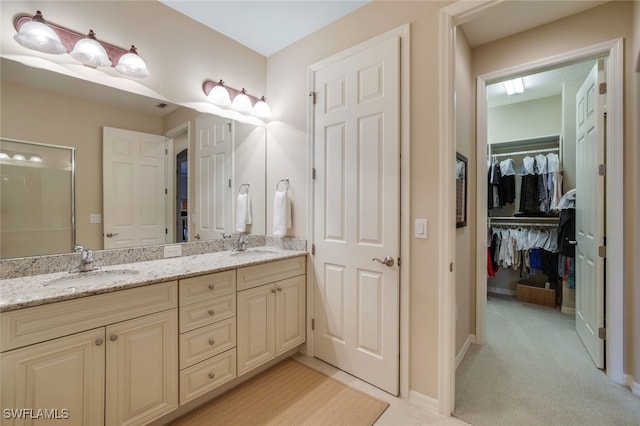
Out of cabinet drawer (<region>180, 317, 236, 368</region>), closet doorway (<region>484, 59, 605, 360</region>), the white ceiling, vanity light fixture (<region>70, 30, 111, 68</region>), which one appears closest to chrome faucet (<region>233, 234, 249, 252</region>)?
cabinet drawer (<region>180, 317, 236, 368</region>)

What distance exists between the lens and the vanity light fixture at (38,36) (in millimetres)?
1500

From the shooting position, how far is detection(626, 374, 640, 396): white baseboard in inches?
75.0

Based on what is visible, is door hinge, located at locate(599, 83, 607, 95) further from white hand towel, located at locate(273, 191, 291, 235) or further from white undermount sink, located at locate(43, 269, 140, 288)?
white undermount sink, located at locate(43, 269, 140, 288)

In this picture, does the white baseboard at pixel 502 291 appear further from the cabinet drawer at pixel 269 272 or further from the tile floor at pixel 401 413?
the cabinet drawer at pixel 269 272

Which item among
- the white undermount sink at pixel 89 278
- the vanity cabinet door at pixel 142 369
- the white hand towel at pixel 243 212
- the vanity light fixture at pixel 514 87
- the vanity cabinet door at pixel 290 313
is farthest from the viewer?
the vanity light fixture at pixel 514 87

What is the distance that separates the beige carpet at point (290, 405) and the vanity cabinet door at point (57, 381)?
0.58 meters

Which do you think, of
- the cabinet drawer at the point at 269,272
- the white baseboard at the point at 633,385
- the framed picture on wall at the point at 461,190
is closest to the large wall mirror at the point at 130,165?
the cabinet drawer at the point at 269,272

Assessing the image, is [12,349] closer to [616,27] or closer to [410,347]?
[410,347]

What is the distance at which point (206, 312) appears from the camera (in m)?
1.75

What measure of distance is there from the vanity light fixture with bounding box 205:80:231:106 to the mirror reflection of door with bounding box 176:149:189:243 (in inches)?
20.4

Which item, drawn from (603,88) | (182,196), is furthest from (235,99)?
(603,88)

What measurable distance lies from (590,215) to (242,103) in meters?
3.17

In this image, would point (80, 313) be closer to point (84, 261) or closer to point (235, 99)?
point (84, 261)

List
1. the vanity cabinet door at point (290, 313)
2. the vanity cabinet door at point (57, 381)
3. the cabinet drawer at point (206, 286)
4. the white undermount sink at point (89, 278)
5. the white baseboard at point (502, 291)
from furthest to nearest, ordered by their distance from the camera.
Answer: the white baseboard at point (502, 291) < the vanity cabinet door at point (290, 313) < the cabinet drawer at point (206, 286) < the white undermount sink at point (89, 278) < the vanity cabinet door at point (57, 381)
